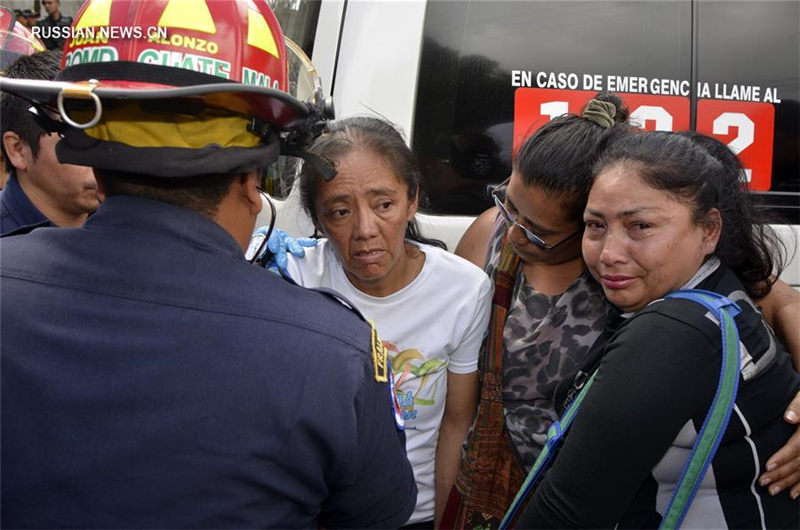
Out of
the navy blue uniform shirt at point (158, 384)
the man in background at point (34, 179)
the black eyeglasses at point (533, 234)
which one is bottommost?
the navy blue uniform shirt at point (158, 384)

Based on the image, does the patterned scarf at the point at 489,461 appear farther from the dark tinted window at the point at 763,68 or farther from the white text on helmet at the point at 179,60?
the dark tinted window at the point at 763,68

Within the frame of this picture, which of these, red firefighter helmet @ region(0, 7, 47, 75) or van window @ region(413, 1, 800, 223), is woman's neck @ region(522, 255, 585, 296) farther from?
red firefighter helmet @ region(0, 7, 47, 75)

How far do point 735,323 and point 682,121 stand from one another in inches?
59.0

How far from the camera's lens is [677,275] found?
1.57 m

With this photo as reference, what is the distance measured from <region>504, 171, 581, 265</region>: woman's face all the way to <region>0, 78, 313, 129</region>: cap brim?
930 millimetres

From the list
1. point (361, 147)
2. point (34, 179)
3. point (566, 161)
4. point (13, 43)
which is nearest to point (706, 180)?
point (566, 161)

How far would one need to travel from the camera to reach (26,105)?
224 cm

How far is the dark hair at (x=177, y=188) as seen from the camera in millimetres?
1088

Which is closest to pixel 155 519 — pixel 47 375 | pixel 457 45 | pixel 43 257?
pixel 47 375

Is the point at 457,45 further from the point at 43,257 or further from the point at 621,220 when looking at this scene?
the point at 43,257

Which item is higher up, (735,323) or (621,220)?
(621,220)

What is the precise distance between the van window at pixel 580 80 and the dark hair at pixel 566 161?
1.93ft

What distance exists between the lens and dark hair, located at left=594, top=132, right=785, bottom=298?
5.11 ft

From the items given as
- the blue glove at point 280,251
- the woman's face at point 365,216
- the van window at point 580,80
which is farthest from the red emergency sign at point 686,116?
the blue glove at point 280,251
